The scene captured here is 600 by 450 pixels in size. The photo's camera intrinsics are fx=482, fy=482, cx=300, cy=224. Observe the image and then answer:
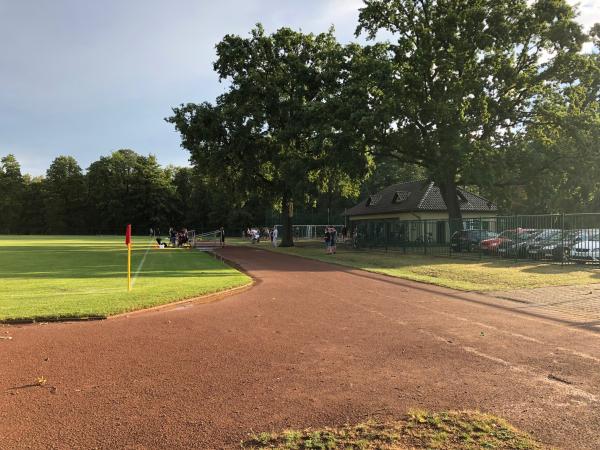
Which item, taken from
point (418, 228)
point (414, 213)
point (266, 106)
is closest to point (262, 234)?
point (414, 213)

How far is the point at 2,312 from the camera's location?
9516 millimetres

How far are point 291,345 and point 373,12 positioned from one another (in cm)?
3233

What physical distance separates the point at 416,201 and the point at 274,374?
43.7 m

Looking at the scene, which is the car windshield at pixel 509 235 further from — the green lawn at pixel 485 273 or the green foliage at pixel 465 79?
the green foliage at pixel 465 79

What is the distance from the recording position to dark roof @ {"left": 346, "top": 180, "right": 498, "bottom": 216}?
47.2 meters

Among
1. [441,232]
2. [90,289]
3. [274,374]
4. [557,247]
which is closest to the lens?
[274,374]

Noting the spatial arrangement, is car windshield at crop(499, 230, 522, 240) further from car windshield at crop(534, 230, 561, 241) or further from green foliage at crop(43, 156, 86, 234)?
green foliage at crop(43, 156, 86, 234)

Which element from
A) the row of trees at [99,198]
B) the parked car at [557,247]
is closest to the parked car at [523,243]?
the parked car at [557,247]

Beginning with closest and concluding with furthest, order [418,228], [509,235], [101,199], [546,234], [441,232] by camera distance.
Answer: [546,234] → [509,235] → [441,232] → [418,228] → [101,199]

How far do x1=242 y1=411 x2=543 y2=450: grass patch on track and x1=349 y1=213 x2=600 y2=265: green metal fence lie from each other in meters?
19.1

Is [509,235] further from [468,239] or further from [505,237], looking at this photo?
[468,239]

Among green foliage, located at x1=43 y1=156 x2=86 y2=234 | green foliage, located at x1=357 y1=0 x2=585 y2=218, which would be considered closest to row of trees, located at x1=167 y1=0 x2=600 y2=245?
green foliage, located at x1=357 y1=0 x2=585 y2=218

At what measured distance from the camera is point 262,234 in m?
70.6

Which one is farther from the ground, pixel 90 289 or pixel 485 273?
pixel 90 289
